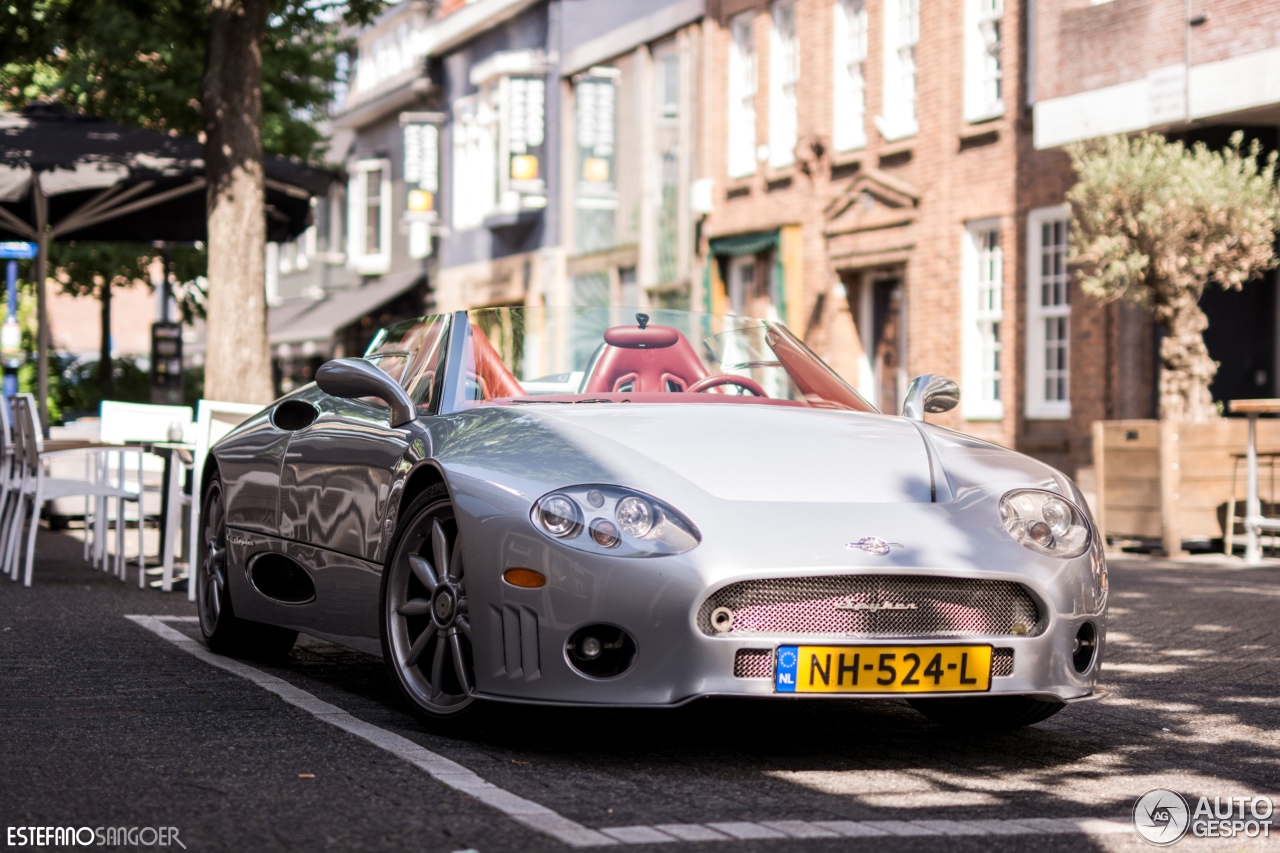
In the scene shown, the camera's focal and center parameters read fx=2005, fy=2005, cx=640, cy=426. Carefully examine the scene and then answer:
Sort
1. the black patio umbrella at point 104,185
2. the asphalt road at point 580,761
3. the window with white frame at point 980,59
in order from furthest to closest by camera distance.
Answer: the window with white frame at point 980,59
the black patio umbrella at point 104,185
the asphalt road at point 580,761

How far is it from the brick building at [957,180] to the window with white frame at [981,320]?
0.03 metres

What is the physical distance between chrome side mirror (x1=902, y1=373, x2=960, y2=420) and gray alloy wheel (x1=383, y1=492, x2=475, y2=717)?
1.70 m

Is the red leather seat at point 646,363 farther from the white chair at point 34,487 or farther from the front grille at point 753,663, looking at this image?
the white chair at point 34,487

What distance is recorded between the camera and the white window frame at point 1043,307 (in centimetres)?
2100

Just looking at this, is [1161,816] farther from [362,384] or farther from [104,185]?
[104,185]

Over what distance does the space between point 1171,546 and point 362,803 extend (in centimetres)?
1092

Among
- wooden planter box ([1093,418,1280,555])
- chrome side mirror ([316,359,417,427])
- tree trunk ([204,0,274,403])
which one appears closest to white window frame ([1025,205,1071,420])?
wooden planter box ([1093,418,1280,555])

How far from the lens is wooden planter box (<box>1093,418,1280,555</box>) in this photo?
14.7 meters

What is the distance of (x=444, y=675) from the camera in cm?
561

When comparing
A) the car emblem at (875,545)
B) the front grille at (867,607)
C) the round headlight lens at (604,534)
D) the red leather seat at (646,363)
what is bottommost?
the front grille at (867,607)

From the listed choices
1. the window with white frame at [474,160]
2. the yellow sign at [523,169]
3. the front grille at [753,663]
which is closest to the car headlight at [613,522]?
the front grille at [753,663]

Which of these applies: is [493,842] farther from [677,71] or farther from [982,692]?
[677,71]

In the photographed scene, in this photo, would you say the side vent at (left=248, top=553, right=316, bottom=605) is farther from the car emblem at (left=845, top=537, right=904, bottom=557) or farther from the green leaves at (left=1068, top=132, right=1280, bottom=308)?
the green leaves at (left=1068, top=132, right=1280, bottom=308)

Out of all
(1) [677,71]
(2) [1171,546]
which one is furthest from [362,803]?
(1) [677,71]
